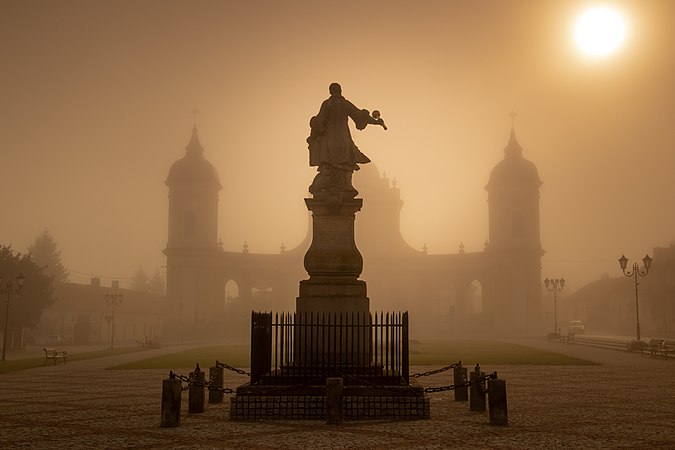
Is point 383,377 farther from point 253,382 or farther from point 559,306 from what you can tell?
point 559,306

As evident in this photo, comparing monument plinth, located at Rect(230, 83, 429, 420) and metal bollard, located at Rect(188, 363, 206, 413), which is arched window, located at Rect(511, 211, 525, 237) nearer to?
monument plinth, located at Rect(230, 83, 429, 420)

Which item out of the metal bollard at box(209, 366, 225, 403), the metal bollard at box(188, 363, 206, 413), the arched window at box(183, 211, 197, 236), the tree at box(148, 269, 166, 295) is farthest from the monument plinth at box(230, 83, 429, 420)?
the tree at box(148, 269, 166, 295)

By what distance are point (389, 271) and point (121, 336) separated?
99.6ft

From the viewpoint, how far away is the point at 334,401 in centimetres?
→ 1280

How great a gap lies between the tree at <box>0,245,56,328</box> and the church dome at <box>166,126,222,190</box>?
30948mm

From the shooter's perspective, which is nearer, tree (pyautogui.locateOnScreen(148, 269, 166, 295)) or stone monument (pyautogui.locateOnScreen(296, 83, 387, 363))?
stone monument (pyautogui.locateOnScreen(296, 83, 387, 363))

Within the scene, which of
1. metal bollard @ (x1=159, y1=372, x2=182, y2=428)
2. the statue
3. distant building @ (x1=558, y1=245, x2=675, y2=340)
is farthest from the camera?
distant building @ (x1=558, y1=245, x2=675, y2=340)

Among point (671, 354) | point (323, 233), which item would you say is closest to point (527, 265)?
point (671, 354)

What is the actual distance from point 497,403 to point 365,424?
7.31ft

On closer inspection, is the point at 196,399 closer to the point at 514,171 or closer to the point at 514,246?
the point at 514,246

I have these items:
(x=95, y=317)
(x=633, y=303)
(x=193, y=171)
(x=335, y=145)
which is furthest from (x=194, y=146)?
(x=335, y=145)

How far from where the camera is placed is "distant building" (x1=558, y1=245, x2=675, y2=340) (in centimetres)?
7462

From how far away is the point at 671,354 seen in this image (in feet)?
115

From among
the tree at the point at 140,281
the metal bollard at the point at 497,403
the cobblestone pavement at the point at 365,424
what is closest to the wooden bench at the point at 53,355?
the cobblestone pavement at the point at 365,424
